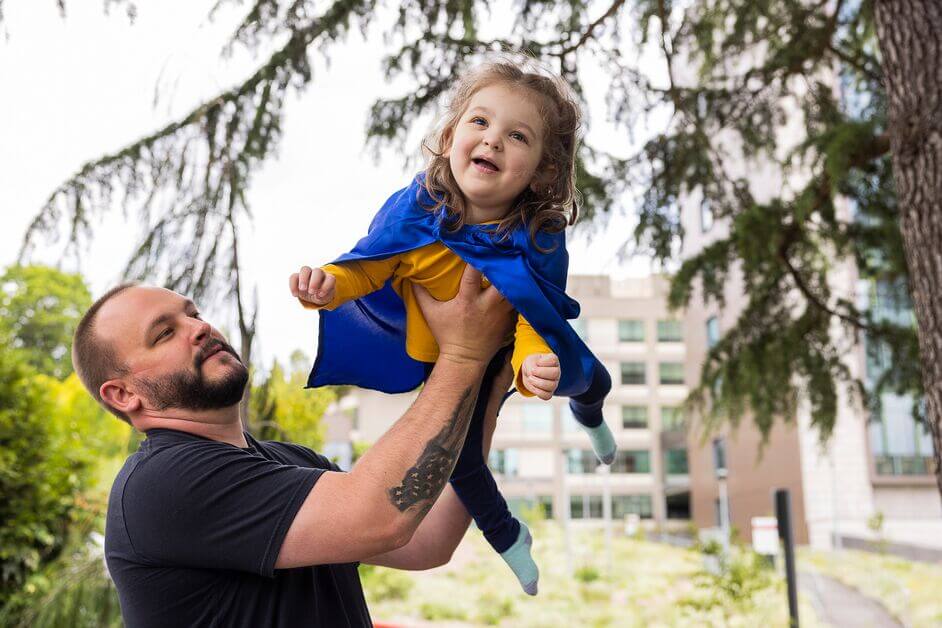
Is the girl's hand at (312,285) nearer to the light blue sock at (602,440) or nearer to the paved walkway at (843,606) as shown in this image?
the light blue sock at (602,440)

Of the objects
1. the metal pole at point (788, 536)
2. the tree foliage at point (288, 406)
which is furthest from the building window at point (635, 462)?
the metal pole at point (788, 536)

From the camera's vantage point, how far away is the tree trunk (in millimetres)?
3287

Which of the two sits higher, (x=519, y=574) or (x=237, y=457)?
(x=237, y=457)

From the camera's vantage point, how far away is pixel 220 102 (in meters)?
3.38

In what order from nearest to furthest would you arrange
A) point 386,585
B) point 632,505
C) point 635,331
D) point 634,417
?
1. point 386,585
2. point 635,331
3. point 634,417
4. point 632,505

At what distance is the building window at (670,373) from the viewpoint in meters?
35.1

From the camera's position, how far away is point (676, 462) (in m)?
33.8

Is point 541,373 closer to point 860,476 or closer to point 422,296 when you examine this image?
point 422,296

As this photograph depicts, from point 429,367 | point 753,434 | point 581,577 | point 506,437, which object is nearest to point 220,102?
point 429,367

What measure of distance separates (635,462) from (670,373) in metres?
3.56

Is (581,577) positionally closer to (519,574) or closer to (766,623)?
(766,623)

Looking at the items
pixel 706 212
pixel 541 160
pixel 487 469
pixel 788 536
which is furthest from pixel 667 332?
pixel 541 160

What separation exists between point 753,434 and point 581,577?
1250 centimetres

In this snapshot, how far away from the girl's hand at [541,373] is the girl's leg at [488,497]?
0.91ft
